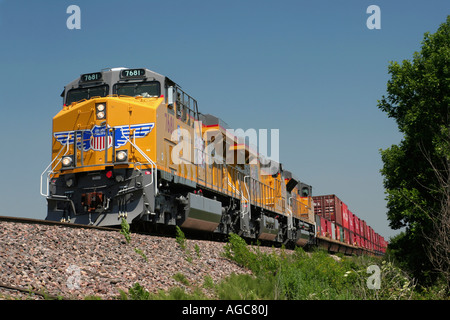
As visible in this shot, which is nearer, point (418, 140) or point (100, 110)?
point (100, 110)

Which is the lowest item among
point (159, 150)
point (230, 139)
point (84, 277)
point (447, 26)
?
point (84, 277)

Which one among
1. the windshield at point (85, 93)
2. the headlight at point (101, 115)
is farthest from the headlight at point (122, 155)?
the windshield at point (85, 93)

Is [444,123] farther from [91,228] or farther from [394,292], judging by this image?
[91,228]

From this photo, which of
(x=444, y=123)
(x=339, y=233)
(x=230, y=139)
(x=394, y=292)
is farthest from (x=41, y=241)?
(x=339, y=233)

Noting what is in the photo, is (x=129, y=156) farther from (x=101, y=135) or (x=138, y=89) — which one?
(x=138, y=89)

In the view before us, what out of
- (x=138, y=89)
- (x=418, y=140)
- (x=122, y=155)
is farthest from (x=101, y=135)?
(x=418, y=140)

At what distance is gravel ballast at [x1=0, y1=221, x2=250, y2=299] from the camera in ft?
21.5

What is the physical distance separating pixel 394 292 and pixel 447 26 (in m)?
13.6

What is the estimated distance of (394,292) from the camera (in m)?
10.1

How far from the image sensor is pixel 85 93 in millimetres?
13625

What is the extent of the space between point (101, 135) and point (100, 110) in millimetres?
695

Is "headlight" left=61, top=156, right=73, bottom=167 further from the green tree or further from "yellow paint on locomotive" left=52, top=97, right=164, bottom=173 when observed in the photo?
the green tree

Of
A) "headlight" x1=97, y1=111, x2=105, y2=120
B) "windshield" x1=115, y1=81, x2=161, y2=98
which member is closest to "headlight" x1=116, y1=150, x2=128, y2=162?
"headlight" x1=97, y1=111, x2=105, y2=120

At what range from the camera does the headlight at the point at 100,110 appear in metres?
12.7
